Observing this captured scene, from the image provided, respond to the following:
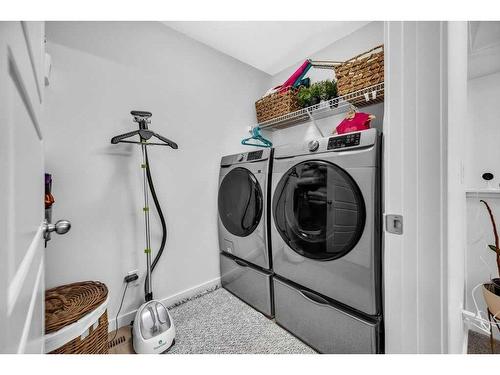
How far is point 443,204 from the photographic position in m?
0.49

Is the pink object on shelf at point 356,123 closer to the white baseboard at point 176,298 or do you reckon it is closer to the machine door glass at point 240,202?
the machine door glass at point 240,202

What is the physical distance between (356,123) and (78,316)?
180 centimetres

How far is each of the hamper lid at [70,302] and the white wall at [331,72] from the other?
1.95 meters

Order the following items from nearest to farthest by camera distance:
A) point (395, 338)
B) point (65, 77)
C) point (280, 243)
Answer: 1. point (395, 338)
2. point (65, 77)
3. point (280, 243)

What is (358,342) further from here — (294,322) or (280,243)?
(280,243)

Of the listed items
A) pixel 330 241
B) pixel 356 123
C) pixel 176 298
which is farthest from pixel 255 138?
pixel 176 298

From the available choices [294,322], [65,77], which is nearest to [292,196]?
[294,322]

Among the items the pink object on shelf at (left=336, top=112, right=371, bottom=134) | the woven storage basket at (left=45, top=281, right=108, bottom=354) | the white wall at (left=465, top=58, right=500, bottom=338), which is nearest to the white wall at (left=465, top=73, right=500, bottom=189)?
the white wall at (left=465, top=58, right=500, bottom=338)

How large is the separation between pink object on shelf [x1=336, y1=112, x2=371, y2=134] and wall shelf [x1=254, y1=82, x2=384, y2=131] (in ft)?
0.45

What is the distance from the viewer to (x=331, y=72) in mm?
1807

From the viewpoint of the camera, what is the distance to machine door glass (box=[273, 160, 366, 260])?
1.00m

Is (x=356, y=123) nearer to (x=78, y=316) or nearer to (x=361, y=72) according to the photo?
(x=361, y=72)
